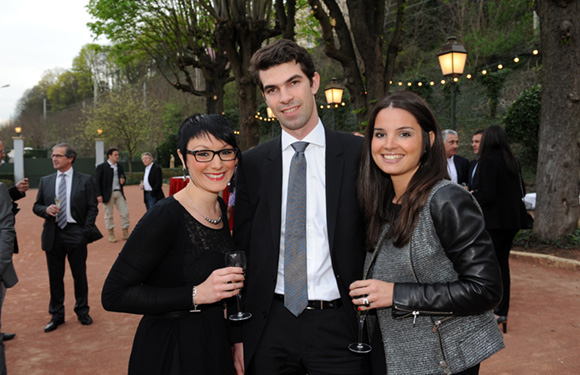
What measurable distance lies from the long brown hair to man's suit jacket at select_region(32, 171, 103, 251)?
4950mm

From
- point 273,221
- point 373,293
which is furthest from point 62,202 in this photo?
point 373,293

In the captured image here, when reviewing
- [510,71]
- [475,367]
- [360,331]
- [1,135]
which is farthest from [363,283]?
[1,135]

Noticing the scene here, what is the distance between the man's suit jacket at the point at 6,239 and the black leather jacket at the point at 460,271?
364cm

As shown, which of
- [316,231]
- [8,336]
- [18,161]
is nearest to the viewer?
[316,231]

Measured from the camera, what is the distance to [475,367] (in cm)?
185

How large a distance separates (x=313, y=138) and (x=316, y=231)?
54 centimetres

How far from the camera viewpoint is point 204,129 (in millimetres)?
2240

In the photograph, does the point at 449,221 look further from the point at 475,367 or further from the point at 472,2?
the point at 472,2

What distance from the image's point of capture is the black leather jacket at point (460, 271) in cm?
169

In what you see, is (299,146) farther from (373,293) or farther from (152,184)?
(152,184)

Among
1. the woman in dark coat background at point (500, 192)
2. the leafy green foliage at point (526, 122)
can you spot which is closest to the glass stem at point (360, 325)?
the woman in dark coat background at point (500, 192)

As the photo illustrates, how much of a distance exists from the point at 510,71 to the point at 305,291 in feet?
67.7

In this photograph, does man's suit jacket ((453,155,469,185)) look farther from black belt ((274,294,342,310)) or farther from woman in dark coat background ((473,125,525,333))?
black belt ((274,294,342,310))

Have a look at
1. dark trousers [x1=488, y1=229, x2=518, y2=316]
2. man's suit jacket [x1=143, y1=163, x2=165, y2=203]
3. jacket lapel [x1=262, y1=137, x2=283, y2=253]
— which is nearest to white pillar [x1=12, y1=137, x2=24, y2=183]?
man's suit jacket [x1=143, y1=163, x2=165, y2=203]
